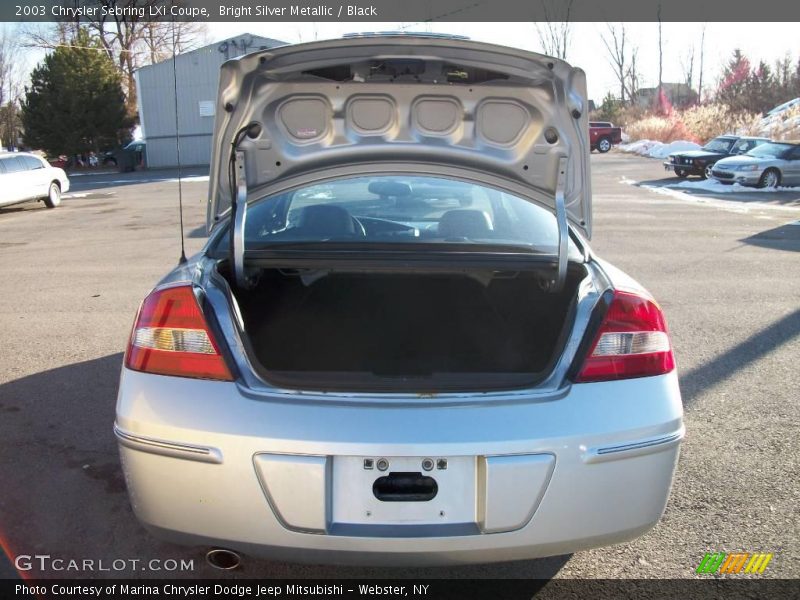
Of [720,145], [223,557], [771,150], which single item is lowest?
[223,557]

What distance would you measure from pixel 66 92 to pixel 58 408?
34.8 metres

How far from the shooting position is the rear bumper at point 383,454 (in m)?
1.94

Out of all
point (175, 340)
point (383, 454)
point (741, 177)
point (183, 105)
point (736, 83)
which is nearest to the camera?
point (383, 454)

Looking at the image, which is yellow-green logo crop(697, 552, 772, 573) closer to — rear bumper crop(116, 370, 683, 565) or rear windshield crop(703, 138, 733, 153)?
rear bumper crop(116, 370, 683, 565)

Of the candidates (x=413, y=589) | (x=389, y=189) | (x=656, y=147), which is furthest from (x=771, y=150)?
(x=413, y=589)

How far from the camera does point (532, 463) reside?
6.38 feet

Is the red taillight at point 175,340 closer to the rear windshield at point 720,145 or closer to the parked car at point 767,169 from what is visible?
the parked car at point 767,169

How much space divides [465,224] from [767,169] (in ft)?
61.8

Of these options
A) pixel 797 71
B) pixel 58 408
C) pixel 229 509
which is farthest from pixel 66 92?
pixel 797 71

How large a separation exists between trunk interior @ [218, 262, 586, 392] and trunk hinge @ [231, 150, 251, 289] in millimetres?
183

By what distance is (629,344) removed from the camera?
222 centimetres

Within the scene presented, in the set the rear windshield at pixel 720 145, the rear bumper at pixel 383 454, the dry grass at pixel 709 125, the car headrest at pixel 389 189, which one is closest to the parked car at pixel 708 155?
the rear windshield at pixel 720 145

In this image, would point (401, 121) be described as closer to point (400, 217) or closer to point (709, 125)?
point (400, 217)

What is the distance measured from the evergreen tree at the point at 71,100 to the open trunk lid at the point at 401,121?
118 feet
